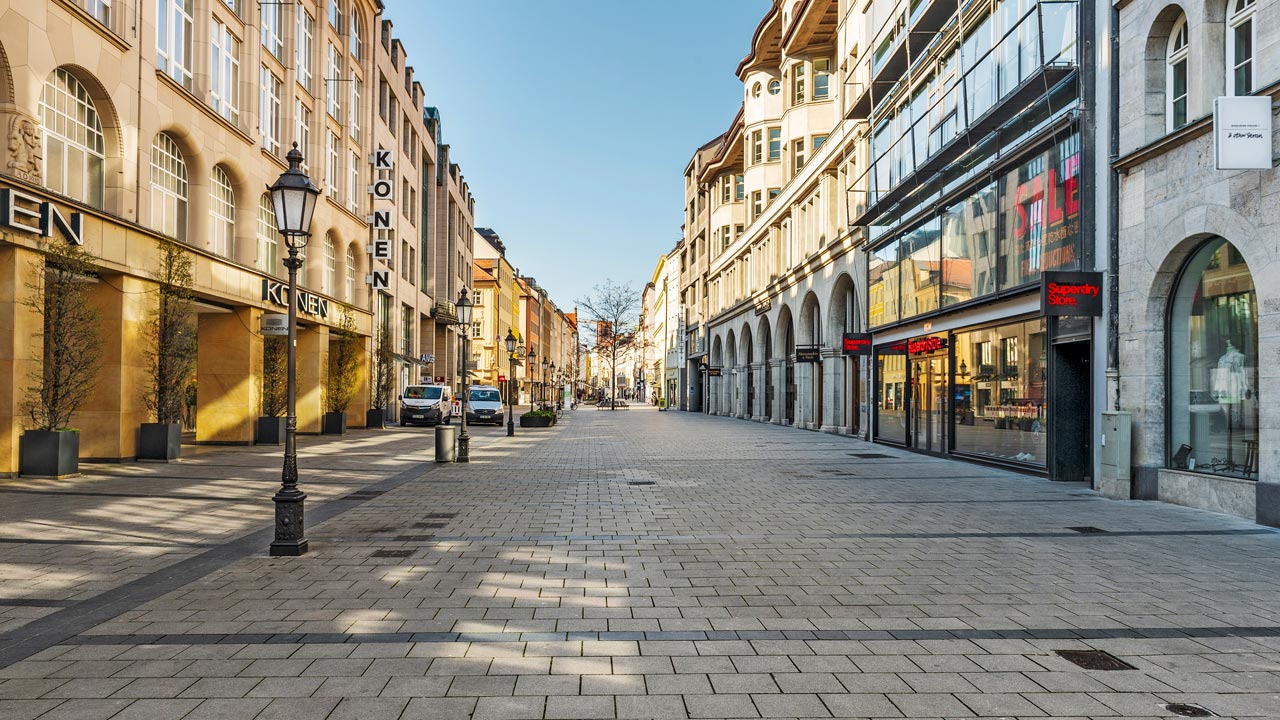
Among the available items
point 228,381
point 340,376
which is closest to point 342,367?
point 340,376

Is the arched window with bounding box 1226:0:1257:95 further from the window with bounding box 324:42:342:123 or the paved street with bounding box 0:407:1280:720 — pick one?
the window with bounding box 324:42:342:123

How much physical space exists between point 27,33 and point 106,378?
6.50 meters

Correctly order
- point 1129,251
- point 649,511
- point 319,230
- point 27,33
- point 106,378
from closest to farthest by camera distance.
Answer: point 649,511
point 1129,251
point 27,33
point 106,378
point 319,230

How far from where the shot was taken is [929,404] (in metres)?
20.8

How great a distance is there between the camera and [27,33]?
13789 millimetres

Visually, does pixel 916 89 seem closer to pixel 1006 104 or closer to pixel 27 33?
pixel 1006 104

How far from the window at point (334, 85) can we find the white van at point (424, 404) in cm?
1160

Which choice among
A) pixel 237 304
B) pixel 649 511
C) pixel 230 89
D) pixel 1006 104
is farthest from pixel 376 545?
pixel 230 89

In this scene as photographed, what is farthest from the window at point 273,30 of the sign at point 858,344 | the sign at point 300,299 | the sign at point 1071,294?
the sign at point 1071,294

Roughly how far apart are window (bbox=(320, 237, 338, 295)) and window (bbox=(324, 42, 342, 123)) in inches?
188

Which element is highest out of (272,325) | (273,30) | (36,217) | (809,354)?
(273,30)

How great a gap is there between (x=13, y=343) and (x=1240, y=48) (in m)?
18.6

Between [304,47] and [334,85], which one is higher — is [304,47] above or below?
above

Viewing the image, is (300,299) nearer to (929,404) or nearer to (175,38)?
(175,38)
